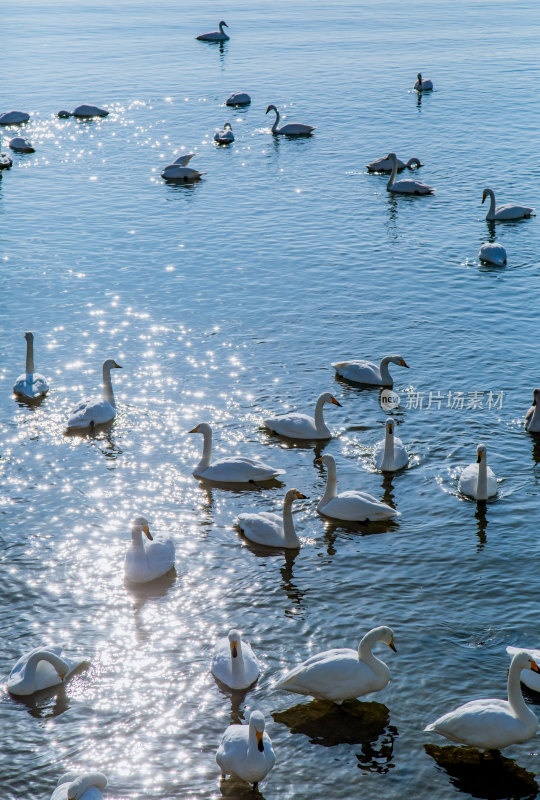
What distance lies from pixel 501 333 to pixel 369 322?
A: 12.2 feet

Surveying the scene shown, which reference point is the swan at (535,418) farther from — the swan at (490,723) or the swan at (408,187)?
the swan at (408,187)

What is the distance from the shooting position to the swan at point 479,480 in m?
18.5

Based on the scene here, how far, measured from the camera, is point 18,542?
17875 mm

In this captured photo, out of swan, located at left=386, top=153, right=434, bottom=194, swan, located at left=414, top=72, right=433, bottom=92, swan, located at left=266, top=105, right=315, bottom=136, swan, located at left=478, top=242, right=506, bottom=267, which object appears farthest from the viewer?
swan, located at left=414, top=72, right=433, bottom=92

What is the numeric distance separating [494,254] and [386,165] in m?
11.4

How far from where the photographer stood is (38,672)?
46.2ft

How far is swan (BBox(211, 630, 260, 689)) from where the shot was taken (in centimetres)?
1377

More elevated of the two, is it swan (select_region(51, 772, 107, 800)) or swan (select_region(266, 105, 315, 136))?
swan (select_region(266, 105, 315, 136))

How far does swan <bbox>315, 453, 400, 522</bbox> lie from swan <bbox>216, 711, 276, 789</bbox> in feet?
21.4

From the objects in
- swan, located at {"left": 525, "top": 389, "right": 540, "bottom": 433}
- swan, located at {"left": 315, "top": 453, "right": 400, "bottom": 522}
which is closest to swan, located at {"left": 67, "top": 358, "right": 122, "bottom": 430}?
swan, located at {"left": 315, "top": 453, "right": 400, "bottom": 522}

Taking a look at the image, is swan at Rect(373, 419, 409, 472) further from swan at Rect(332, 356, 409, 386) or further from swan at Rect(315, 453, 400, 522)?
swan at Rect(332, 356, 409, 386)

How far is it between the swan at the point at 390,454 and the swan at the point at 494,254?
41.2 ft

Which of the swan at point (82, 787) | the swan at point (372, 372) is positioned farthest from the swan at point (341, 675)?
the swan at point (372, 372)

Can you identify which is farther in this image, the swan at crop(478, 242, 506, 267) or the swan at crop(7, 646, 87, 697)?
the swan at crop(478, 242, 506, 267)
